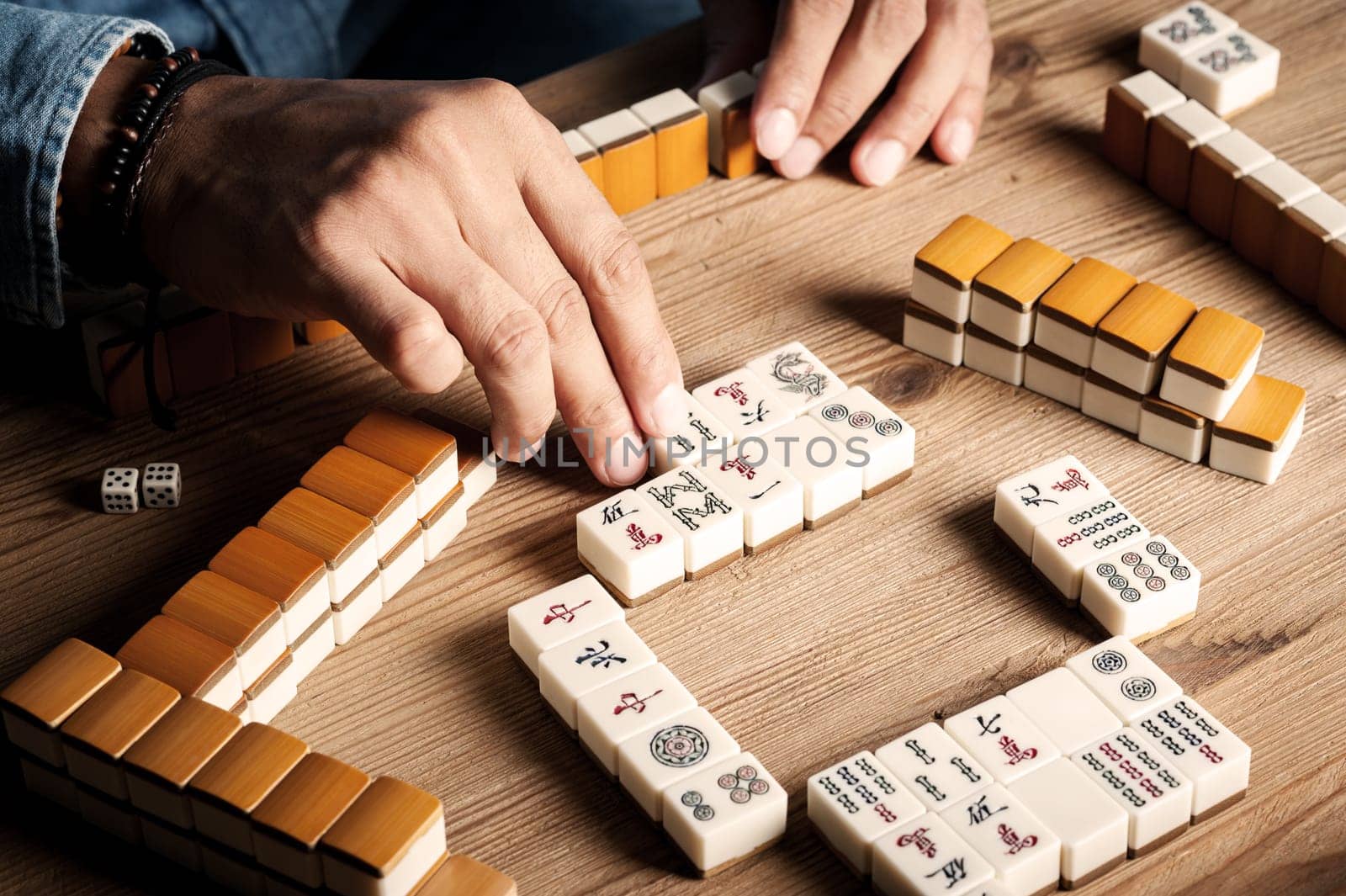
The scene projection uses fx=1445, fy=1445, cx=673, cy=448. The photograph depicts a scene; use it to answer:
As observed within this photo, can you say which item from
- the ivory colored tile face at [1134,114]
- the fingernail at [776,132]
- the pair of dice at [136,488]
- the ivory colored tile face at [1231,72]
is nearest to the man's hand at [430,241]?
the pair of dice at [136,488]

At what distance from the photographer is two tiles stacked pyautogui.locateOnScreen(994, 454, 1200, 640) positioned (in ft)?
4.88

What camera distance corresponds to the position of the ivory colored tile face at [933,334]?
5.95 feet

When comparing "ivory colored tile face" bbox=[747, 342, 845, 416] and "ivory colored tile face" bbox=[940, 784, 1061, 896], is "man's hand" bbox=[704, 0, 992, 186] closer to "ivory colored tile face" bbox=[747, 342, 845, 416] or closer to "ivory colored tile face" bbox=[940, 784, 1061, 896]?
"ivory colored tile face" bbox=[747, 342, 845, 416]

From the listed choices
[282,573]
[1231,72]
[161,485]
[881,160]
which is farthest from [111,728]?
[1231,72]

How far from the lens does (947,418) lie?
1771mm

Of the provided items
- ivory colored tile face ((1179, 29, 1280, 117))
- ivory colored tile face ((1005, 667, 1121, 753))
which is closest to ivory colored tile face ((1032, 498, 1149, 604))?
ivory colored tile face ((1005, 667, 1121, 753))

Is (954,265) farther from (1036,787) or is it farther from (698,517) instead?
(1036,787)

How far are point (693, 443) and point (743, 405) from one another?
0.26 feet

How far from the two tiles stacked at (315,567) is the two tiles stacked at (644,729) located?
17 cm

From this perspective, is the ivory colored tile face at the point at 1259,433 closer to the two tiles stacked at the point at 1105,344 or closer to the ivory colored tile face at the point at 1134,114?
the two tiles stacked at the point at 1105,344

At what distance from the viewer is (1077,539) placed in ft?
5.05

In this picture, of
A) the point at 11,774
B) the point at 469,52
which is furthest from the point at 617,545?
the point at 469,52

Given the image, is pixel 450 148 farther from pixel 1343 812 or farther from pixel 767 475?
pixel 1343 812

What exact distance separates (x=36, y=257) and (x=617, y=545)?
0.77 metres
